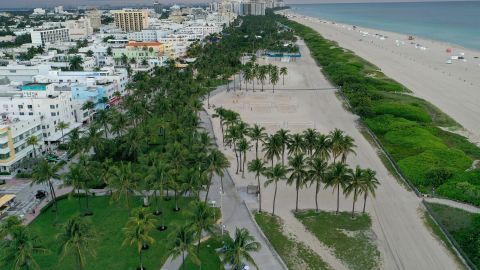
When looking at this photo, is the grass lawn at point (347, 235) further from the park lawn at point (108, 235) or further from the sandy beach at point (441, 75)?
the sandy beach at point (441, 75)

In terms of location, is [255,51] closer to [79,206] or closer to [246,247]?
[79,206]

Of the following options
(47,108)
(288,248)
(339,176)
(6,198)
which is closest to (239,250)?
(288,248)

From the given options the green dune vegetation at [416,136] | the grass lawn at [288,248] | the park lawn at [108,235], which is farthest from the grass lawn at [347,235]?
the park lawn at [108,235]

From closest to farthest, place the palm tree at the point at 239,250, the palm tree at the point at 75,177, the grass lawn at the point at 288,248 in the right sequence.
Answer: the palm tree at the point at 239,250 → the grass lawn at the point at 288,248 → the palm tree at the point at 75,177

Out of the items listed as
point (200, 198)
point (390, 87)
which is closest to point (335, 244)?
point (200, 198)

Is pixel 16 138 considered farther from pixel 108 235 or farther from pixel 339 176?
pixel 339 176

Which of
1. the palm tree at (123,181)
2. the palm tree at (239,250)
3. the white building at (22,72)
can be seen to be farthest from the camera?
the white building at (22,72)
